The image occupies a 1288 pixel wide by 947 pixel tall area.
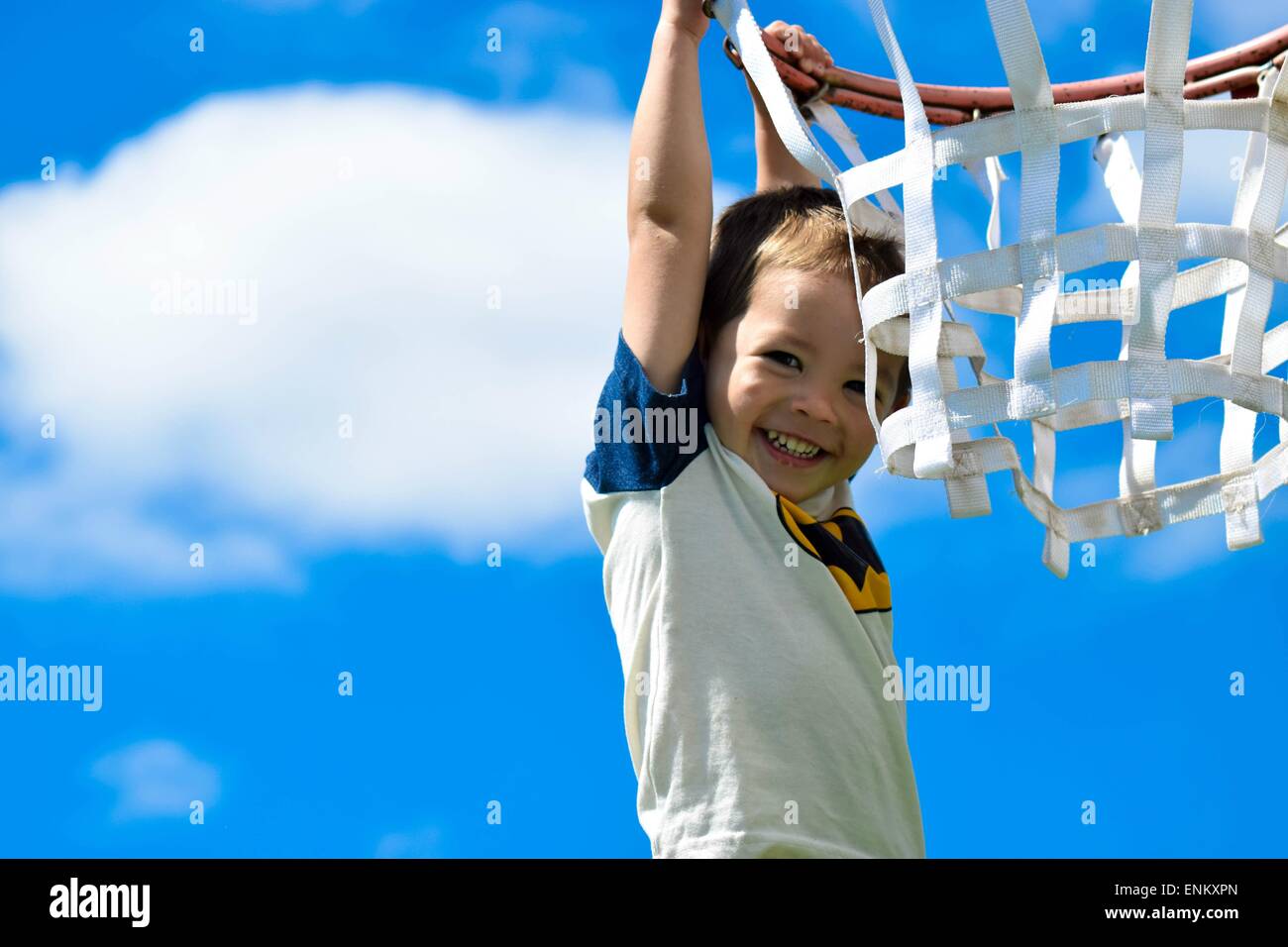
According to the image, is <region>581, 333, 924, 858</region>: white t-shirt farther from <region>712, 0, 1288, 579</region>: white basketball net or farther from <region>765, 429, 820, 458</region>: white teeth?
<region>712, 0, 1288, 579</region>: white basketball net

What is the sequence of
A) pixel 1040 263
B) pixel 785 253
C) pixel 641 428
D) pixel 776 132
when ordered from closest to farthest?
pixel 1040 263 → pixel 641 428 → pixel 785 253 → pixel 776 132

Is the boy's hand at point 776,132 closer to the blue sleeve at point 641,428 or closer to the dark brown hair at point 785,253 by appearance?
the dark brown hair at point 785,253

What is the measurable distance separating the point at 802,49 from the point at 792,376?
0.98 m

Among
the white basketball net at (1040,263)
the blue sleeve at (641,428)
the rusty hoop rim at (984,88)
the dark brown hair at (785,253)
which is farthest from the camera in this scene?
the rusty hoop rim at (984,88)

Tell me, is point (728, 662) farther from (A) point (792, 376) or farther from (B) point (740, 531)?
(A) point (792, 376)

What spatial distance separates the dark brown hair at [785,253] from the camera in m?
3.10

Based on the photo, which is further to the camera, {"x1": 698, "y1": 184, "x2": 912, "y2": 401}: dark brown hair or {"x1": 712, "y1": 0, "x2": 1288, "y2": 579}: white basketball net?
{"x1": 698, "y1": 184, "x2": 912, "y2": 401}: dark brown hair

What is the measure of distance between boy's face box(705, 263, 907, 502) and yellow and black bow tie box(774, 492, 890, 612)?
8 cm

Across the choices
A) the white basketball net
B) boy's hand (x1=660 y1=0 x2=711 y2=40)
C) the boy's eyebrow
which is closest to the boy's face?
the boy's eyebrow

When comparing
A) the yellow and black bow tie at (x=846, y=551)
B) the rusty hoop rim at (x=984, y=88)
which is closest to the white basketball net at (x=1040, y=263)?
the yellow and black bow tie at (x=846, y=551)

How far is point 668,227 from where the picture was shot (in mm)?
3033

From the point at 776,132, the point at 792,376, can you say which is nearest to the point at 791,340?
the point at 792,376

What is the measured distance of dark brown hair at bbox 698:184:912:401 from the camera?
3.10 meters

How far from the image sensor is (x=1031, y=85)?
278 cm
